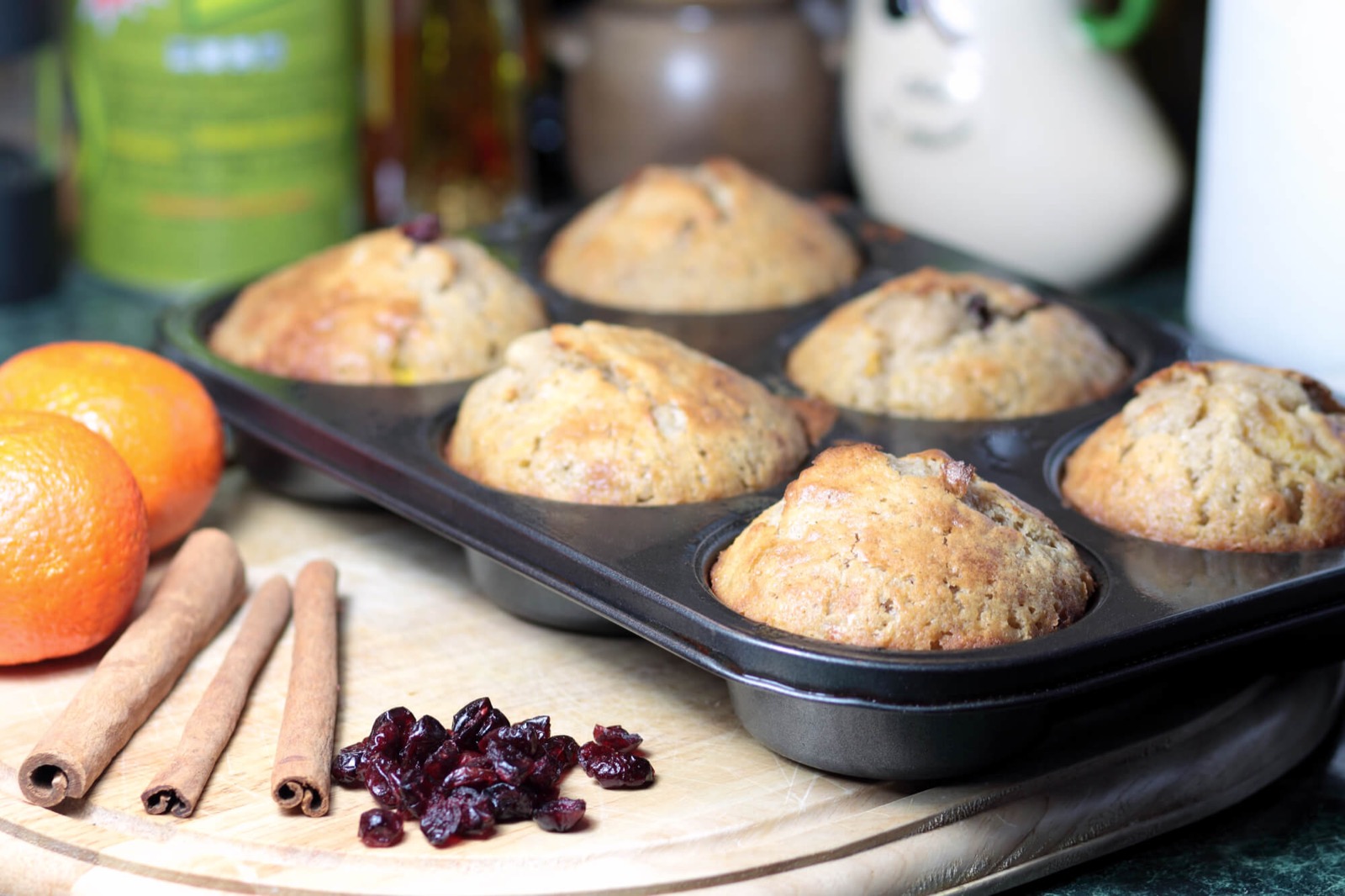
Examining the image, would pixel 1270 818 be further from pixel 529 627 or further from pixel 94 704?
pixel 94 704

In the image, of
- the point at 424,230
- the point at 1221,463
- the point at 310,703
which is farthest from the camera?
the point at 424,230

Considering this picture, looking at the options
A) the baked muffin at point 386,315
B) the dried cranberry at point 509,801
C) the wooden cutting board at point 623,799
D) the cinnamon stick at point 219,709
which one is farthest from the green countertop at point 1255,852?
the baked muffin at point 386,315

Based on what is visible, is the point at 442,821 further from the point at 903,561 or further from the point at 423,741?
the point at 903,561

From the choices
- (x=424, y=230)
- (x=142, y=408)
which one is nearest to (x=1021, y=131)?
(x=424, y=230)

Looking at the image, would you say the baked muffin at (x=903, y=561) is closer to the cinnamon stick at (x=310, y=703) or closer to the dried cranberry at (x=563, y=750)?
the dried cranberry at (x=563, y=750)

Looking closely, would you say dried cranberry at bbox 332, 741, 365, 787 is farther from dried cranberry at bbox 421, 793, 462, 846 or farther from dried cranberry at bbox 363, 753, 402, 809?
dried cranberry at bbox 421, 793, 462, 846

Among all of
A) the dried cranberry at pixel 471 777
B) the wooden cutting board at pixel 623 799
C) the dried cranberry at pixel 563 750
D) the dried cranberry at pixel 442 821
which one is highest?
the dried cranberry at pixel 471 777

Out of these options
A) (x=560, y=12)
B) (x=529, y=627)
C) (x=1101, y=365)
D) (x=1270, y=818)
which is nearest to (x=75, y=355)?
(x=529, y=627)
